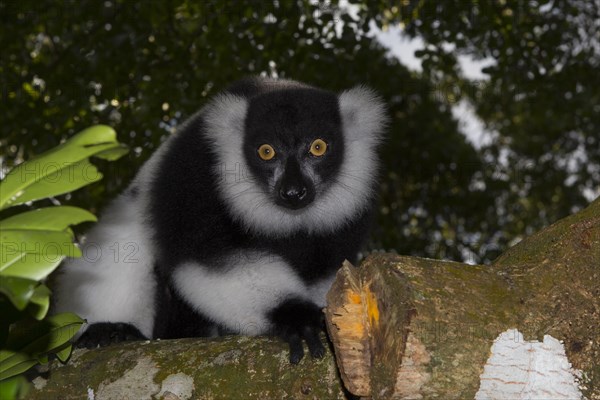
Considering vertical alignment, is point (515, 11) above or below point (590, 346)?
above

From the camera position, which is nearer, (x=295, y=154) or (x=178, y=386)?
(x=178, y=386)

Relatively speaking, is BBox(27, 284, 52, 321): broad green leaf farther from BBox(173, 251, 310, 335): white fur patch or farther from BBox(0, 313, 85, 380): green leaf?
BBox(173, 251, 310, 335): white fur patch

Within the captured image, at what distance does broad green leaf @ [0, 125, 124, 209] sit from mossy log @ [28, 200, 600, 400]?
102 cm

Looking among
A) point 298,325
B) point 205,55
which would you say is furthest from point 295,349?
point 205,55

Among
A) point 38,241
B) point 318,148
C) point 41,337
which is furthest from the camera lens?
point 318,148

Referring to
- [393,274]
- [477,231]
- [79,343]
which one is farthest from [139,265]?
[477,231]

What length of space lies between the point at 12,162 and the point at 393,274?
5.37m

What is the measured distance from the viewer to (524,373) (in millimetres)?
2324

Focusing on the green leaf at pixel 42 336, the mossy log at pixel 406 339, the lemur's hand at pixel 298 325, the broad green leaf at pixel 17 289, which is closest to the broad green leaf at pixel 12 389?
the broad green leaf at pixel 17 289

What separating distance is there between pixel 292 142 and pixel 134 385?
5.81 feet

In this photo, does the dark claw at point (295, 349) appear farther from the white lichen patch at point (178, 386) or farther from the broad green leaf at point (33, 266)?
the broad green leaf at point (33, 266)

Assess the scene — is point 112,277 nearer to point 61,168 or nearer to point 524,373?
point 61,168

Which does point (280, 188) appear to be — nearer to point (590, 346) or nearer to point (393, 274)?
point (393, 274)

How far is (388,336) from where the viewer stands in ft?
7.68
